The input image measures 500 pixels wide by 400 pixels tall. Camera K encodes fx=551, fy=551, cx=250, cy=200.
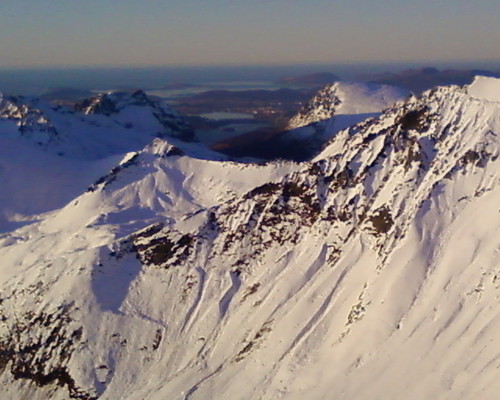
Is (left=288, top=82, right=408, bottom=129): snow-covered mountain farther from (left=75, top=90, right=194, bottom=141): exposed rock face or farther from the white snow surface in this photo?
the white snow surface

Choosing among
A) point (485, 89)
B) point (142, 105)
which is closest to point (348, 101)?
point (142, 105)

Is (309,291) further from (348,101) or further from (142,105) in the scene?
(142,105)

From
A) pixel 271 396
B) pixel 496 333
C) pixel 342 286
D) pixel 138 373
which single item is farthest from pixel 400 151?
pixel 138 373

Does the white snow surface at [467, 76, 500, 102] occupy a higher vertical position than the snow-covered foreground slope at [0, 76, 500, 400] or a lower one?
higher

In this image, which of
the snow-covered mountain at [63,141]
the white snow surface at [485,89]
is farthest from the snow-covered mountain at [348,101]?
the white snow surface at [485,89]

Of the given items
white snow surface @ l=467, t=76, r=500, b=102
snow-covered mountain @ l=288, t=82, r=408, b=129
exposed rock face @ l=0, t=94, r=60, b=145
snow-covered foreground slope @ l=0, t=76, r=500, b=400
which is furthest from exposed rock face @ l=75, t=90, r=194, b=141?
white snow surface @ l=467, t=76, r=500, b=102

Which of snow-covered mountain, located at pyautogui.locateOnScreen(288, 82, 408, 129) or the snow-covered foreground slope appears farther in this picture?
snow-covered mountain, located at pyautogui.locateOnScreen(288, 82, 408, 129)

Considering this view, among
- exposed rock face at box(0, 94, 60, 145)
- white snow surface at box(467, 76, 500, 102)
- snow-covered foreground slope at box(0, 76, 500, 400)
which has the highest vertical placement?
white snow surface at box(467, 76, 500, 102)

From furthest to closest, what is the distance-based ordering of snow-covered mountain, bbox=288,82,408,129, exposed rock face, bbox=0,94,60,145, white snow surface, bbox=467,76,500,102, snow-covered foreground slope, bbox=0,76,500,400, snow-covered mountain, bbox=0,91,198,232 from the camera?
1. snow-covered mountain, bbox=288,82,408,129
2. exposed rock face, bbox=0,94,60,145
3. snow-covered mountain, bbox=0,91,198,232
4. white snow surface, bbox=467,76,500,102
5. snow-covered foreground slope, bbox=0,76,500,400

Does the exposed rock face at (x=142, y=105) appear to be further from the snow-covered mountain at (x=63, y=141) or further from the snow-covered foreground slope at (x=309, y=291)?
the snow-covered foreground slope at (x=309, y=291)
